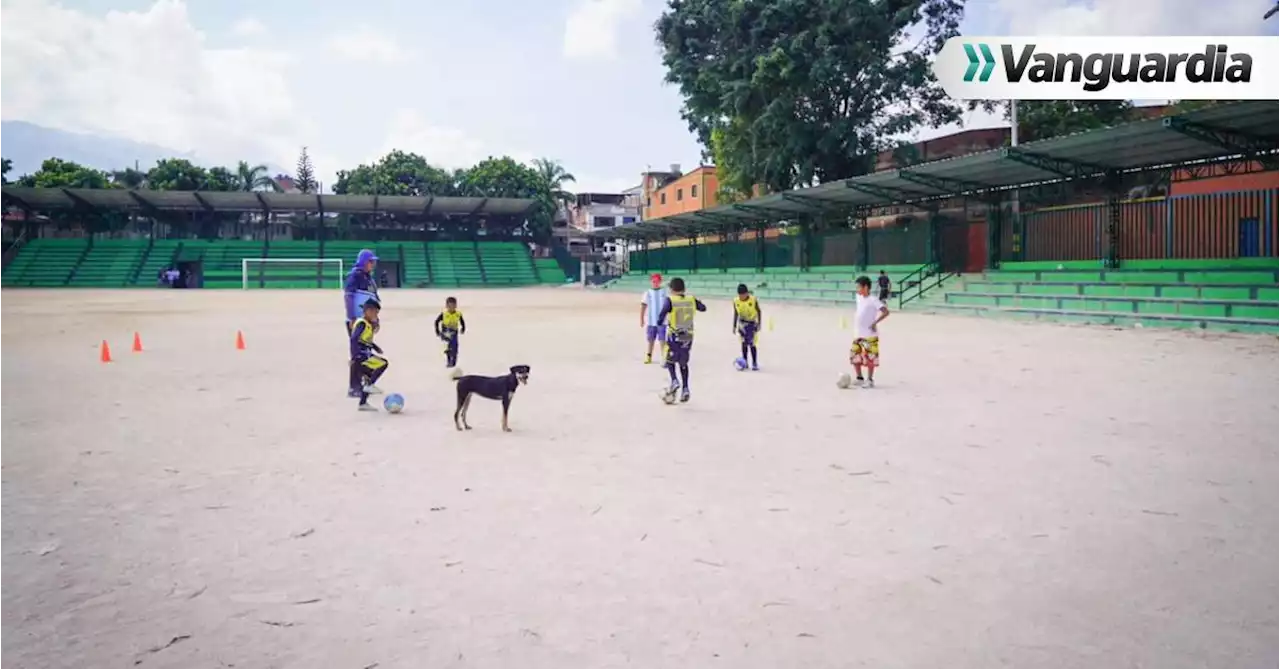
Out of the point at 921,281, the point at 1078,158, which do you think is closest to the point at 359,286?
the point at 1078,158

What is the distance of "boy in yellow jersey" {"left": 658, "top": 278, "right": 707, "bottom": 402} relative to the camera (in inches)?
358

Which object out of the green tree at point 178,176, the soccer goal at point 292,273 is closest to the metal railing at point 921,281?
the soccer goal at point 292,273

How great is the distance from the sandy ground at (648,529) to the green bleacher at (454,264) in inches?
2268

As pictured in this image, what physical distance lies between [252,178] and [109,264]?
58.7 feet

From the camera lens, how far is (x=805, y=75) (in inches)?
1471

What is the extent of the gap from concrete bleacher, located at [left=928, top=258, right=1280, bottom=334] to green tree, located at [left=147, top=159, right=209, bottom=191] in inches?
2658

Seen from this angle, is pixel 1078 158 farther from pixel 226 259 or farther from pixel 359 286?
pixel 226 259

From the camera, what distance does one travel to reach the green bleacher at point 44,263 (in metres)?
59.3

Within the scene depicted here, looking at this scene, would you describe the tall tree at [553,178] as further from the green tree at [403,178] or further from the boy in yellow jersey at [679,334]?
the boy in yellow jersey at [679,334]

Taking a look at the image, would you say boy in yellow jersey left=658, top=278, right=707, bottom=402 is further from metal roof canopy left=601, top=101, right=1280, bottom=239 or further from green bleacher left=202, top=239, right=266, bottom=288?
green bleacher left=202, top=239, right=266, bottom=288

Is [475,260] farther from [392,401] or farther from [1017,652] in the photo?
[1017,652]

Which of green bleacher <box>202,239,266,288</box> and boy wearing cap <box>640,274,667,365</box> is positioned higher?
green bleacher <box>202,239,266,288</box>

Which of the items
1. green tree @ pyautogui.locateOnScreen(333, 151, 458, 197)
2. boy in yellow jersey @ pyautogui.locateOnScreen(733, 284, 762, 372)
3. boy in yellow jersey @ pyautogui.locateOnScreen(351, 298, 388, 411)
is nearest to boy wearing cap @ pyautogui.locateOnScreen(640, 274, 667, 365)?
boy in yellow jersey @ pyautogui.locateOnScreen(733, 284, 762, 372)

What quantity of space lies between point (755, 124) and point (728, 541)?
3721 cm
